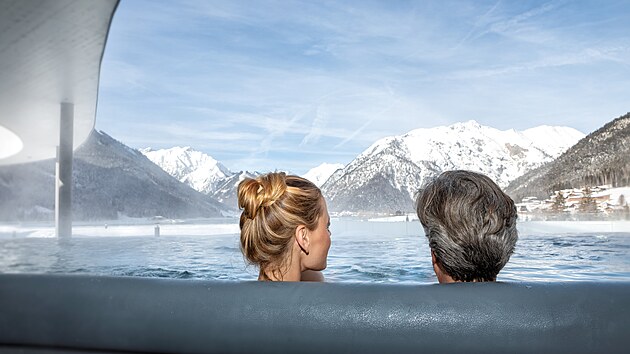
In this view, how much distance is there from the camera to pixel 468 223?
113 cm

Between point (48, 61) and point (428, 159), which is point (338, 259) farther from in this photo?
point (428, 159)

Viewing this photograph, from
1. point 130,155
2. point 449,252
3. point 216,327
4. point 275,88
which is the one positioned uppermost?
point 275,88

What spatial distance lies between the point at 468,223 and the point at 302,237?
1.41ft

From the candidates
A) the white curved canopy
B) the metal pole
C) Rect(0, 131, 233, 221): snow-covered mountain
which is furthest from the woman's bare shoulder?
Rect(0, 131, 233, 221): snow-covered mountain

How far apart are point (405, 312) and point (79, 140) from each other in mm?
21828

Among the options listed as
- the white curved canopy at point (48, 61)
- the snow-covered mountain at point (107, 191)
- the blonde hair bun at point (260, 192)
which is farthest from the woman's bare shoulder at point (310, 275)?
the snow-covered mountain at point (107, 191)

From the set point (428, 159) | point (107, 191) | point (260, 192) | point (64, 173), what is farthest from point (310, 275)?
point (107, 191)

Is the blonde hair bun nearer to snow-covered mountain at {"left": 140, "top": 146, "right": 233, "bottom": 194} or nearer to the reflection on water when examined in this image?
the reflection on water

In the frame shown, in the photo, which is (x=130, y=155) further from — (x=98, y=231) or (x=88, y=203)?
(x=98, y=231)

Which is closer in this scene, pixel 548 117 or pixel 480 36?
pixel 480 36

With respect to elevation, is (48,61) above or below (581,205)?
above

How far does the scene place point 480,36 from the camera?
154ft

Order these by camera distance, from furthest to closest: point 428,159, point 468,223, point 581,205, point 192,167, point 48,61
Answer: point 192,167, point 581,205, point 428,159, point 48,61, point 468,223

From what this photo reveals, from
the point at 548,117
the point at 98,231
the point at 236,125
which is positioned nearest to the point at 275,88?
the point at 236,125
